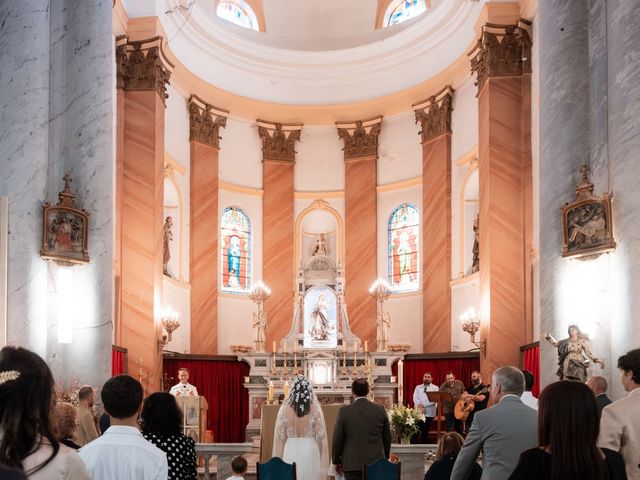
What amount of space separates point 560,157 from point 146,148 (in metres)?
10.3

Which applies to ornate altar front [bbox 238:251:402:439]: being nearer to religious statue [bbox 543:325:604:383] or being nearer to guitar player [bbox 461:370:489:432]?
guitar player [bbox 461:370:489:432]

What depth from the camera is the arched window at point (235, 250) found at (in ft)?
82.0

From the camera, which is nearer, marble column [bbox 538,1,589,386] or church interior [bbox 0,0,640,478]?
church interior [bbox 0,0,640,478]

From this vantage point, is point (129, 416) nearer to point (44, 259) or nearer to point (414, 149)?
point (44, 259)

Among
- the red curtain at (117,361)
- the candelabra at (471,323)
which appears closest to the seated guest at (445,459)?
the red curtain at (117,361)

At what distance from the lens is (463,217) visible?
22.5 metres

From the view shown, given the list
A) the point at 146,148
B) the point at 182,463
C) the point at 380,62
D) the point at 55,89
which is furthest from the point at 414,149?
the point at 182,463

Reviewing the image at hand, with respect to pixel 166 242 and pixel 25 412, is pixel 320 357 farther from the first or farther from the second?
pixel 25 412

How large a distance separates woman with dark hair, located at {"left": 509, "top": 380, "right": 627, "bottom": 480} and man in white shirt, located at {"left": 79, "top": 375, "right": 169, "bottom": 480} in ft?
5.48

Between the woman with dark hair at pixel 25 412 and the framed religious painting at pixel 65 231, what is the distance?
9.96 m

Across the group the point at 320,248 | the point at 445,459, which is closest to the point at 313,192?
the point at 320,248

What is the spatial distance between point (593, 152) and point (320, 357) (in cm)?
984

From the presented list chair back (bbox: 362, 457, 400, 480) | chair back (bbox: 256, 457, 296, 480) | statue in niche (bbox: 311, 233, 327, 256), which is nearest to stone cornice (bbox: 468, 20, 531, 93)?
statue in niche (bbox: 311, 233, 327, 256)

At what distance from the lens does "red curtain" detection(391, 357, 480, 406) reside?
20.6 m
